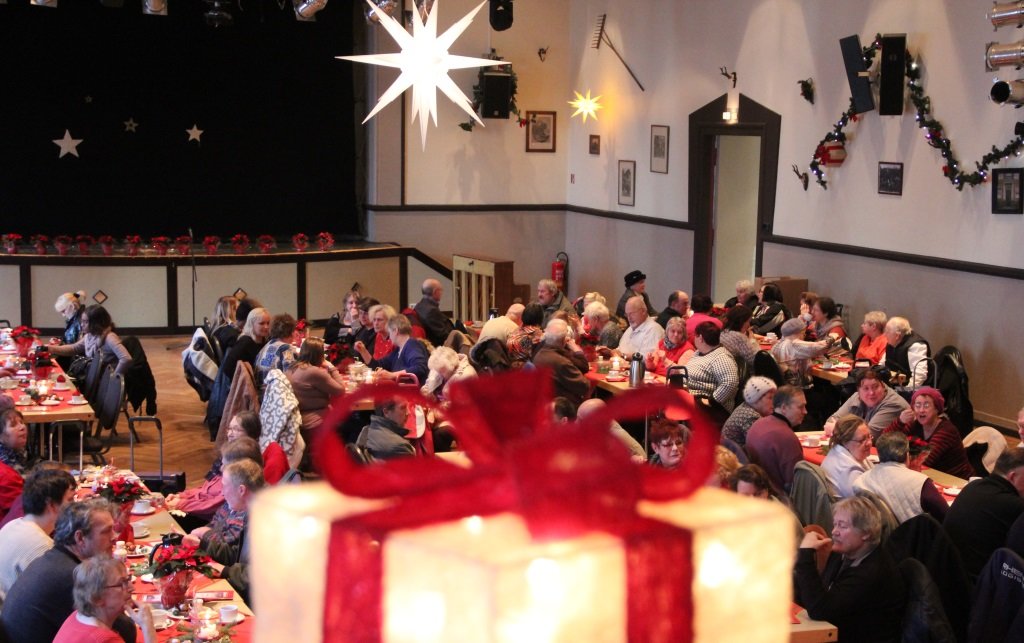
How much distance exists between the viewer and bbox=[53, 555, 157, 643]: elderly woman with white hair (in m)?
3.85

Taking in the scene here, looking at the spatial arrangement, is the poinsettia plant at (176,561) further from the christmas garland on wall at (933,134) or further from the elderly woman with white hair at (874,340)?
the christmas garland on wall at (933,134)

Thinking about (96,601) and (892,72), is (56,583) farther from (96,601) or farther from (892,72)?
(892,72)

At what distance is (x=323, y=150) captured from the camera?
16484mm

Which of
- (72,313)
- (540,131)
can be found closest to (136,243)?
(72,313)

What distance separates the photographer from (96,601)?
3857 millimetres

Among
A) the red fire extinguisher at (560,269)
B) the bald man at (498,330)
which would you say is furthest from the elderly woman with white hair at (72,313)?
the red fire extinguisher at (560,269)

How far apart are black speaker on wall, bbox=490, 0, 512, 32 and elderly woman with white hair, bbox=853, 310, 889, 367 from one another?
17.5 feet

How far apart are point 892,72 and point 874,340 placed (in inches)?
102

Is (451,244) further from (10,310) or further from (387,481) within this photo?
(387,481)

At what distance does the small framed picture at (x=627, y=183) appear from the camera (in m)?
15.5

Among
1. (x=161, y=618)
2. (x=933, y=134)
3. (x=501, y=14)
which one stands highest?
(x=501, y=14)

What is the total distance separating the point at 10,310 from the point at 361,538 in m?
14.4

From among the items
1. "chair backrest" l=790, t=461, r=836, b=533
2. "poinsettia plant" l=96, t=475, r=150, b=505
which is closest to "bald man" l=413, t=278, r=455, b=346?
"chair backrest" l=790, t=461, r=836, b=533

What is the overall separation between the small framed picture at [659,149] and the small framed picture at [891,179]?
391 cm
